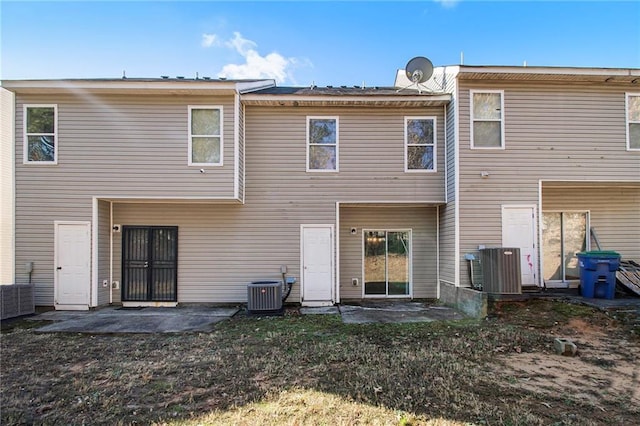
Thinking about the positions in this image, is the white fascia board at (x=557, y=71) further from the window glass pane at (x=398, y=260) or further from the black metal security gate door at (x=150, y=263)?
the black metal security gate door at (x=150, y=263)

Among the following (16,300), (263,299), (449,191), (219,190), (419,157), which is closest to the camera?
(16,300)

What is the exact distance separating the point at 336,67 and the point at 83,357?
455 inches

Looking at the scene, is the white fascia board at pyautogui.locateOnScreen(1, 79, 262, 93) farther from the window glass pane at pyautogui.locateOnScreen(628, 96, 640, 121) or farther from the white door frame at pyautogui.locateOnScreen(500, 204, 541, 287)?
the window glass pane at pyautogui.locateOnScreen(628, 96, 640, 121)

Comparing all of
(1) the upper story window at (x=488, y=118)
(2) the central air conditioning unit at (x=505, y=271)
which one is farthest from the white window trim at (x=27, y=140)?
(2) the central air conditioning unit at (x=505, y=271)

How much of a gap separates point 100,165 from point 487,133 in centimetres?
948

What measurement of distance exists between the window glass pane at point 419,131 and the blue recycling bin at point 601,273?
4554mm

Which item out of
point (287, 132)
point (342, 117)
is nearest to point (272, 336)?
point (287, 132)

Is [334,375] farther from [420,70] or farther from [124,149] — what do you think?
[420,70]

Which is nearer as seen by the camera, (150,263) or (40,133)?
(40,133)

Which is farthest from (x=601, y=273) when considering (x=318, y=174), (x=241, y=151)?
(x=241, y=151)

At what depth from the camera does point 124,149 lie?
802 cm

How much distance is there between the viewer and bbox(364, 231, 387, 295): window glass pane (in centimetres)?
925

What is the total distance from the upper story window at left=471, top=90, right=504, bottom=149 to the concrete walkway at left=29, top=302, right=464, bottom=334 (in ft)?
13.7

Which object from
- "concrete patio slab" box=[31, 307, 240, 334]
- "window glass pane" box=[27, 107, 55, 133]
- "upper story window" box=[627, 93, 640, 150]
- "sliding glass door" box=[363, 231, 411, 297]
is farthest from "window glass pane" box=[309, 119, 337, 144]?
"upper story window" box=[627, 93, 640, 150]
